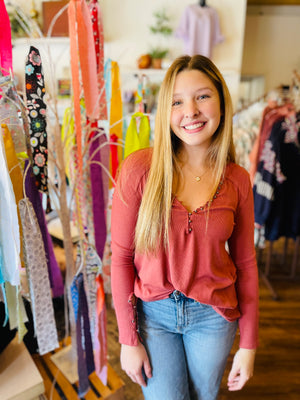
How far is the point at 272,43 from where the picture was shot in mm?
4945

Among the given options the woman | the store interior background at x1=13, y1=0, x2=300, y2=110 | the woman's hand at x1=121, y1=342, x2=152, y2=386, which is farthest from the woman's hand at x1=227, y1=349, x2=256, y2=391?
the store interior background at x1=13, y1=0, x2=300, y2=110

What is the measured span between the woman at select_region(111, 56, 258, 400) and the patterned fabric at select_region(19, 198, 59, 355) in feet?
0.89

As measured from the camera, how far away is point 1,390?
109 centimetres

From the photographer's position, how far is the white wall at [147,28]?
3.49 metres

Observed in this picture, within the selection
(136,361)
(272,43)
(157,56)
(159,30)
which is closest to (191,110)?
(136,361)

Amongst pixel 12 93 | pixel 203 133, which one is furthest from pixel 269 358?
pixel 12 93

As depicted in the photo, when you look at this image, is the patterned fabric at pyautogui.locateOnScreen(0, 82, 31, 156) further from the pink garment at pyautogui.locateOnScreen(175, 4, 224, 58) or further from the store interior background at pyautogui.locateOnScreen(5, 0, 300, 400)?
the pink garment at pyautogui.locateOnScreen(175, 4, 224, 58)

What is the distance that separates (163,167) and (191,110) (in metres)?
A: 0.16

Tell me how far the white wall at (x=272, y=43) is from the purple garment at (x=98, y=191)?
14.9ft

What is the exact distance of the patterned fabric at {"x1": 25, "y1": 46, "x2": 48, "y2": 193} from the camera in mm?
892

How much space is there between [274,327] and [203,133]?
1640 millimetres

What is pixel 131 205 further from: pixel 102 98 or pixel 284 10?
pixel 284 10

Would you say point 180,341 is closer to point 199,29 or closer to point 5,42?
point 5,42

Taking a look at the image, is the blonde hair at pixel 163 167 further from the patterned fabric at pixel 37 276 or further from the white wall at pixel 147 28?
the white wall at pixel 147 28
